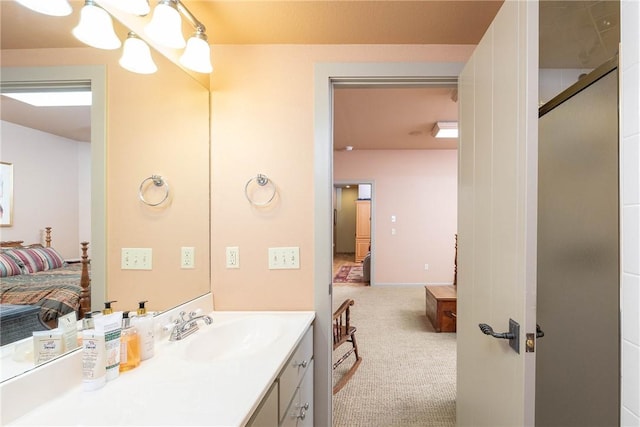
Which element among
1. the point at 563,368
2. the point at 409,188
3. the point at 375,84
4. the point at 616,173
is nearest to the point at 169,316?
the point at 375,84

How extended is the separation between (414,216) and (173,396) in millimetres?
5284

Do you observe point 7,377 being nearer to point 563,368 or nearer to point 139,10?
point 139,10

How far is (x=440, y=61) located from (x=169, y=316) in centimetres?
196

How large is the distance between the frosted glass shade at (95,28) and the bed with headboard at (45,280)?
67cm

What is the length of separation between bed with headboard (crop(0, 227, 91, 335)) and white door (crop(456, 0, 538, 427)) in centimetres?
146

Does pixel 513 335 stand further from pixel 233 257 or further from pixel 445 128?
pixel 445 128

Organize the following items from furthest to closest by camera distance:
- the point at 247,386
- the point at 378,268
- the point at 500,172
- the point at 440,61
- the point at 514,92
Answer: the point at 378,268, the point at 440,61, the point at 500,172, the point at 514,92, the point at 247,386

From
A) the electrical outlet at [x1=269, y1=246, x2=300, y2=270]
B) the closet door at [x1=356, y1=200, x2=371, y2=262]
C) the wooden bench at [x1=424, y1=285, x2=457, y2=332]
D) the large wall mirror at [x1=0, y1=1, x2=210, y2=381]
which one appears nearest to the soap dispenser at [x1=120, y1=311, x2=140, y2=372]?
the large wall mirror at [x1=0, y1=1, x2=210, y2=381]

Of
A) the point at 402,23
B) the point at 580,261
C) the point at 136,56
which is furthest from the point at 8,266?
the point at 580,261

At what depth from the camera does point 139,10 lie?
1126 mm

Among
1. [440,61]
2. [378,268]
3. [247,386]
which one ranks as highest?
[440,61]

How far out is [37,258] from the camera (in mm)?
811

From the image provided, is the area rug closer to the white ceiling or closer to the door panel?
the door panel

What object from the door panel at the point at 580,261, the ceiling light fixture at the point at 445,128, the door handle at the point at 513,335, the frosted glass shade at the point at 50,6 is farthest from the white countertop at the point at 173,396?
the ceiling light fixture at the point at 445,128
